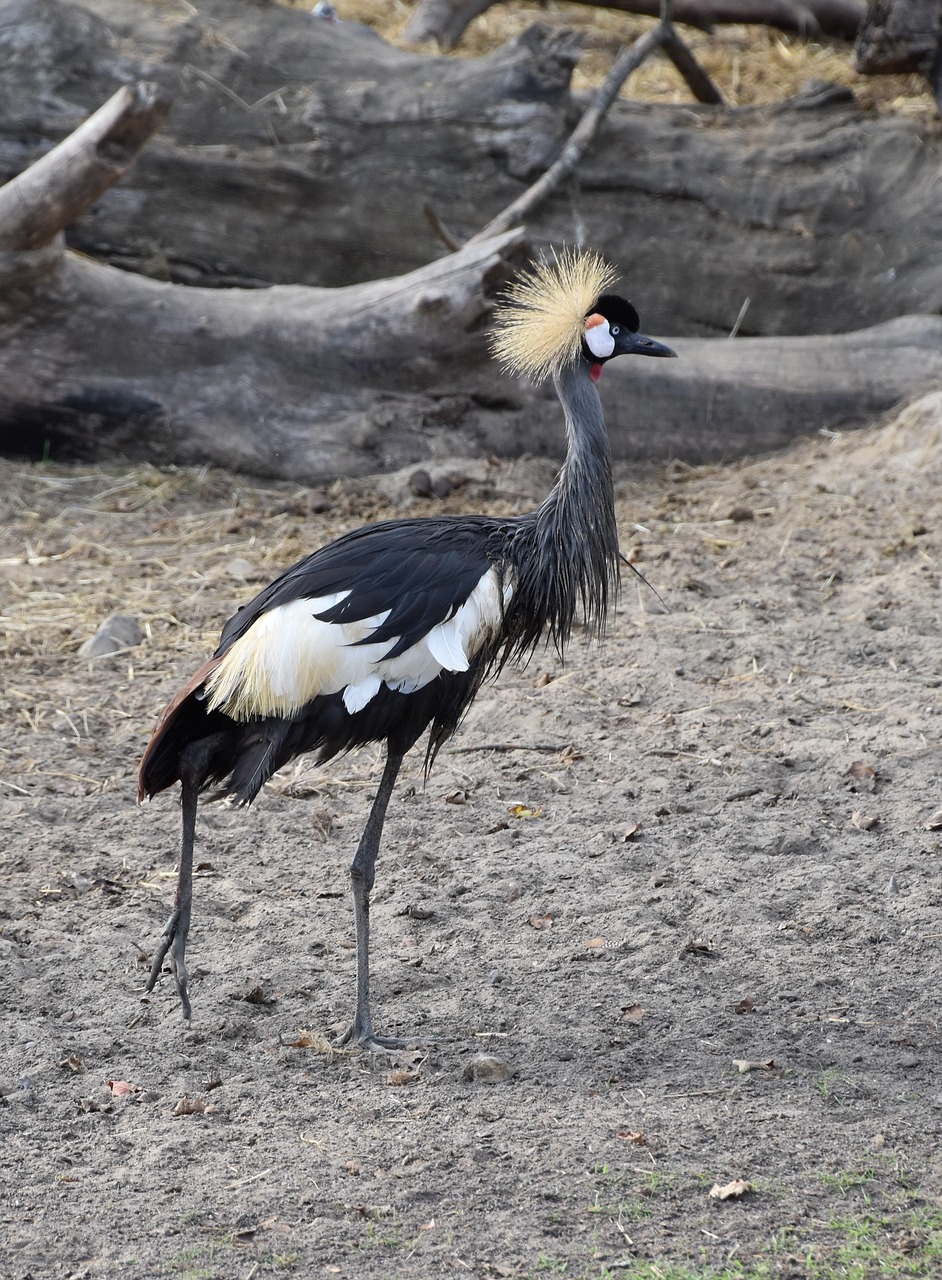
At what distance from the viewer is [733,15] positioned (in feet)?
33.8

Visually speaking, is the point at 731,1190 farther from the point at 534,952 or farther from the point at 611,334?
the point at 611,334

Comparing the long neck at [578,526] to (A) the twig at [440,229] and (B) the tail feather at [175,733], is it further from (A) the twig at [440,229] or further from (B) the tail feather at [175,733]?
(A) the twig at [440,229]

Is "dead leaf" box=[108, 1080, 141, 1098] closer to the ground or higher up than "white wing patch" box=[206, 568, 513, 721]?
closer to the ground

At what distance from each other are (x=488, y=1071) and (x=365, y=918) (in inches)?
20.5

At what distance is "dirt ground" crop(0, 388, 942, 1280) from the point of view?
2.84m

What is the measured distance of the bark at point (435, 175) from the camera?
773cm

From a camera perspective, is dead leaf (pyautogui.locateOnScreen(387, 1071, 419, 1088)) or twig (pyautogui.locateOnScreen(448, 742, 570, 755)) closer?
dead leaf (pyautogui.locateOnScreen(387, 1071, 419, 1088))

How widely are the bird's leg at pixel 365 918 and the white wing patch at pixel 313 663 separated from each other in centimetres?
27

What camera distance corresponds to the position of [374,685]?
11.7ft

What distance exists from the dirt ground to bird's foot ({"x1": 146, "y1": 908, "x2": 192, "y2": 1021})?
0.17 meters

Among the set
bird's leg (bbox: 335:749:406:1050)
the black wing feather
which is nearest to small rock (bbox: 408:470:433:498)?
the black wing feather

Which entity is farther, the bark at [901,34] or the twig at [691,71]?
the twig at [691,71]

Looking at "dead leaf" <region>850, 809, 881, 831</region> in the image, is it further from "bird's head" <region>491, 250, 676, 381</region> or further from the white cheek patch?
the white cheek patch

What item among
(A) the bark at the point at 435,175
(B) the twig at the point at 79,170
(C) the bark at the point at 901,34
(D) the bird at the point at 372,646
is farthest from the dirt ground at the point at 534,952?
(C) the bark at the point at 901,34
